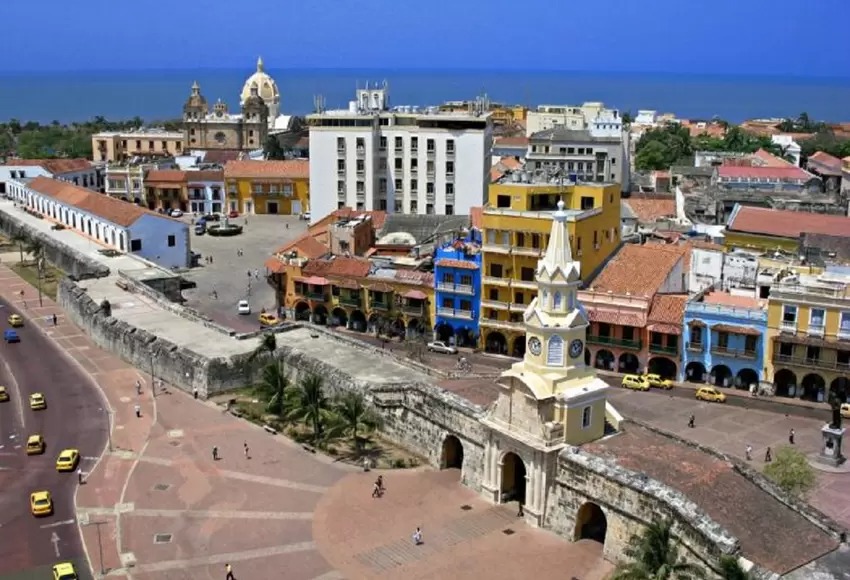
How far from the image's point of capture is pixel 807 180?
3856 inches

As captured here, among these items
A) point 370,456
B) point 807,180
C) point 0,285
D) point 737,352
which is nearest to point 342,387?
point 370,456

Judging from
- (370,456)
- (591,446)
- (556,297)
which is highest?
(556,297)

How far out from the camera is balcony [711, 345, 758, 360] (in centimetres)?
5562

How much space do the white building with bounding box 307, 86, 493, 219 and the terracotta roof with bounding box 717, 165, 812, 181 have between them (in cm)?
2646

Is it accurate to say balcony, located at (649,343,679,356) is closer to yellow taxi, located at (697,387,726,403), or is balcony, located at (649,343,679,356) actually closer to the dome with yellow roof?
yellow taxi, located at (697,387,726,403)

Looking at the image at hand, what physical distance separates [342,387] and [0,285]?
45.5m

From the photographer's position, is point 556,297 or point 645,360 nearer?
point 556,297

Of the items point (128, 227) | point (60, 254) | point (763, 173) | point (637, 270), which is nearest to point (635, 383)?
point (637, 270)

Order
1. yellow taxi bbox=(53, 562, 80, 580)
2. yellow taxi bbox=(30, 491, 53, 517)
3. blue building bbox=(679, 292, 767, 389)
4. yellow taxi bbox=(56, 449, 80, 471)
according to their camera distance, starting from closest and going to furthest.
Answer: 1. yellow taxi bbox=(53, 562, 80, 580)
2. yellow taxi bbox=(30, 491, 53, 517)
3. yellow taxi bbox=(56, 449, 80, 471)
4. blue building bbox=(679, 292, 767, 389)

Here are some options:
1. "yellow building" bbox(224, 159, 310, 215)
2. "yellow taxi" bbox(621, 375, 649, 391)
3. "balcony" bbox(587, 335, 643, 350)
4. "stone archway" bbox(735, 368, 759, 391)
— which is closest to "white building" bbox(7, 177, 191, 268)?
"yellow building" bbox(224, 159, 310, 215)

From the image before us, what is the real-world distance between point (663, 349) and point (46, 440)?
35421 millimetres

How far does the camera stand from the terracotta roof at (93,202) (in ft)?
279

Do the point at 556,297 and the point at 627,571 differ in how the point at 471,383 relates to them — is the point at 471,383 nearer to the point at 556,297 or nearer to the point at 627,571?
the point at 556,297

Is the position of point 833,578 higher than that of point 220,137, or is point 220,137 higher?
point 220,137
